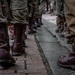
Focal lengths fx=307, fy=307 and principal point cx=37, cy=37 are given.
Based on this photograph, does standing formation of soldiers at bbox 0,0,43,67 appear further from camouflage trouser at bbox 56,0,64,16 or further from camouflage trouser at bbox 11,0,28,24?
camouflage trouser at bbox 56,0,64,16

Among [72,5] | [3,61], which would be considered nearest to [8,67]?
[3,61]

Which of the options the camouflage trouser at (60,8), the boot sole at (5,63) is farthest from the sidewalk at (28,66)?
the camouflage trouser at (60,8)

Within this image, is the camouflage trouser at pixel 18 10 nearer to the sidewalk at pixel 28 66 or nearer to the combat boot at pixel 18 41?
the combat boot at pixel 18 41

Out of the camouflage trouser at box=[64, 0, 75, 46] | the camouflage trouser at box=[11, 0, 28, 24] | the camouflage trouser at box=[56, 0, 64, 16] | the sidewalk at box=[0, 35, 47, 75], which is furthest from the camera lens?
the camouflage trouser at box=[56, 0, 64, 16]

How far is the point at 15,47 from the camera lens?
366 centimetres

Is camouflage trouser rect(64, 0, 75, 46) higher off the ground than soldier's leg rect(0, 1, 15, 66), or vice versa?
camouflage trouser rect(64, 0, 75, 46)

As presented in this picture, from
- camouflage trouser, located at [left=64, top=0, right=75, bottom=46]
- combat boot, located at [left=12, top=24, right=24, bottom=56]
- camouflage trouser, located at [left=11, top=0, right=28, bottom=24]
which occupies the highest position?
camouflage trouser, located at [left=64, top=0, right=75, bottom=46]

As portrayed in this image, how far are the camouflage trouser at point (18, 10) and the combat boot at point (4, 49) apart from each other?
0.40m

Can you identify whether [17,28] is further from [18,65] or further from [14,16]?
[18,65]

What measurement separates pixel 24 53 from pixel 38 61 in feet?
1.77

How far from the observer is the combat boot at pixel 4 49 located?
113 inches

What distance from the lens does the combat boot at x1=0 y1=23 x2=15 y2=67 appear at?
9.39 ft

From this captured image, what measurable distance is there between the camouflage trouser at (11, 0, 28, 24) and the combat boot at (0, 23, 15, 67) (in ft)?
1.33

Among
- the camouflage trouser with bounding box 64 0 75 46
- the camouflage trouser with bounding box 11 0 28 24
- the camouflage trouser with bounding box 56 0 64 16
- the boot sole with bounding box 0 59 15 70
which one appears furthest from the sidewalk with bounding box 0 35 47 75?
the camouflage trouser with bounding box 56 0 64 16
